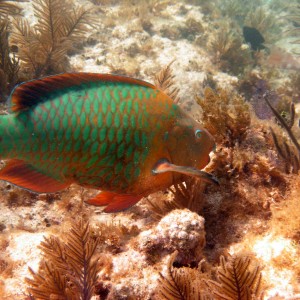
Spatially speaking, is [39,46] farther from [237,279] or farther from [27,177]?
[237,279]

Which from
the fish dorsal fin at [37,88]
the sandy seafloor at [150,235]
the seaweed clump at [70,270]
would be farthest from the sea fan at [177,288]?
the fish dorsal fin at [37,88]

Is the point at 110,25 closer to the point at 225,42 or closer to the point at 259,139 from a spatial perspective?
the point at 225,42

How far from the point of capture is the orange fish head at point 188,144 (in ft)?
7.71

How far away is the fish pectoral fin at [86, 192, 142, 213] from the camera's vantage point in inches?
88.8

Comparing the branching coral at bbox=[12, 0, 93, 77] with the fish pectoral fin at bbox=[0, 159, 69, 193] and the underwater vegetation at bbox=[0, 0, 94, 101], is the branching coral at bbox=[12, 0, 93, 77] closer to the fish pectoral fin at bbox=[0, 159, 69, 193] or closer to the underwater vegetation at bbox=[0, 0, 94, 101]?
the underwater vegetation at bbox=[0, 0, 94, 101]

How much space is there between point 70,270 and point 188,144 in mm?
1677

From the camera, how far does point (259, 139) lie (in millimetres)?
3803

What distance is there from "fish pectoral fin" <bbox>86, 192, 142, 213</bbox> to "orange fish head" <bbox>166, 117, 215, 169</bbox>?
18.4 inches

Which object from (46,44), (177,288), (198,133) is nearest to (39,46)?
(46,44)

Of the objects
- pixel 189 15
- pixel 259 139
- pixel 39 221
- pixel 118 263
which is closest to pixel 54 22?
pixel 39 221

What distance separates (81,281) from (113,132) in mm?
1432

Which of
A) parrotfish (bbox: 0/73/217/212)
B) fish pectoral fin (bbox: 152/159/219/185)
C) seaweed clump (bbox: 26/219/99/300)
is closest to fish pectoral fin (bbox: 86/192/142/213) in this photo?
parrotfish (bbox: 0/73/217/212)

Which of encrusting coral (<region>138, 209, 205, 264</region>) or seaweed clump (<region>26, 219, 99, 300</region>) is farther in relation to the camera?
encrusting coral (<region>138, 209, 205, 264</region>)

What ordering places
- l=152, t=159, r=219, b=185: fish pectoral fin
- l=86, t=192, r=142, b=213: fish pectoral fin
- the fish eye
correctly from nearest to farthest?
l=152, t=159, r=219, b=185: fish pectoral fin, l=86, t=192, r=142, b=213: fish pectoral fin, the fish eye
